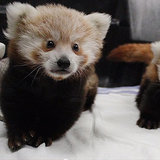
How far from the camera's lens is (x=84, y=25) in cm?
139

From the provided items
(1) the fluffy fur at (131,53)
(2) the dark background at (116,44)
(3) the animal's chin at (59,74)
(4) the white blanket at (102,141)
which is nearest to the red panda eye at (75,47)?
(3) the animal's chin at (59,74)

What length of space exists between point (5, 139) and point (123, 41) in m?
1.46

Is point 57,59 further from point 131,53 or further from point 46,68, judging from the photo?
point 131,53

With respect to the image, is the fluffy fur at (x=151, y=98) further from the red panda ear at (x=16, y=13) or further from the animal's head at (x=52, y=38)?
the red panda ear at (x=16, y=13)

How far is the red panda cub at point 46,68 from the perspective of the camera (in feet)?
4.24

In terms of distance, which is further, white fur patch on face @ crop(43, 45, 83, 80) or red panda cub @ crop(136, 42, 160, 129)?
red panda cub @ crop(136, 42, 160, 129)

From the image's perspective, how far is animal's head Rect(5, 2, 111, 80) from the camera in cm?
128

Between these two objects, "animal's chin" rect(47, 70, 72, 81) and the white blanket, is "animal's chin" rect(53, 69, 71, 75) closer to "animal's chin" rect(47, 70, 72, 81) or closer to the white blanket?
"animal's chin" rect(47, 70, 72, 81)

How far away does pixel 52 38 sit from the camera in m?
1.29

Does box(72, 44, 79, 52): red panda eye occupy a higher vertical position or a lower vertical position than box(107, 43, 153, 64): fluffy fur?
higher

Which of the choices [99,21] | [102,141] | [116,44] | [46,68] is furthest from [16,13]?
[116,44]

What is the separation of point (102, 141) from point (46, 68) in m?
0.49

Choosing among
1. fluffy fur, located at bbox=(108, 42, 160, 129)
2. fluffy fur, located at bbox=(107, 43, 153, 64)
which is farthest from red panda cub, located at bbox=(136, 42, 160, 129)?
fluffy fur, located at bbox=(107, 43, 153, 64)

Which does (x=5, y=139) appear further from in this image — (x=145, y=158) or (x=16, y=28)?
(x=145, y=158)
